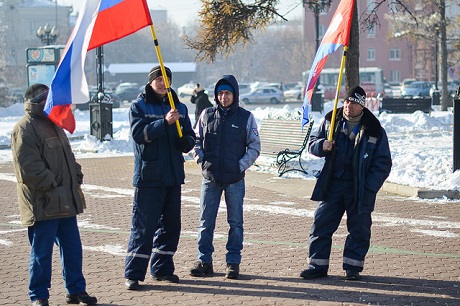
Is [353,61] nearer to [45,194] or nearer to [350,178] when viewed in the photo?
[350,178]

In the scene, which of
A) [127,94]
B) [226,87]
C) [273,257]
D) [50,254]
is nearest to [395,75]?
[127,94]

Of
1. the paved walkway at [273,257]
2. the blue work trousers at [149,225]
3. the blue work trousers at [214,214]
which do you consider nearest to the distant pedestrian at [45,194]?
the paved walkway at [273,257]

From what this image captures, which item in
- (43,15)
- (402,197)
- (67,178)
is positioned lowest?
(402,197)

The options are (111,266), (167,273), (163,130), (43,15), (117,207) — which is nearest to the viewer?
(163,130)

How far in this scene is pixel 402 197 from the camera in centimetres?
1346

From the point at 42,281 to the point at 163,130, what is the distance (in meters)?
1.63

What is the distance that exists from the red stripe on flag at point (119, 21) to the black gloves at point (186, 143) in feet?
3.42

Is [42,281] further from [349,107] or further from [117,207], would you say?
[117,207]

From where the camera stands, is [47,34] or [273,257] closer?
[273,257]

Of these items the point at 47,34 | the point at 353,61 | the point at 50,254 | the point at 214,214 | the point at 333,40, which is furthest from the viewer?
the point at 47,34

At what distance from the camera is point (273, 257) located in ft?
29.8

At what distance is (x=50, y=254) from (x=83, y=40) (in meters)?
1.81

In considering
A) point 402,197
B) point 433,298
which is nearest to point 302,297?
point 433,298

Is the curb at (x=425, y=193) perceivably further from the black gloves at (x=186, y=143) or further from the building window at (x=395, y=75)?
the building window at (x=395, y=75)
